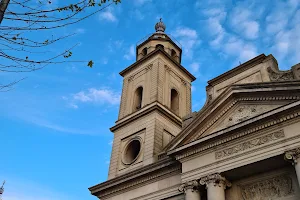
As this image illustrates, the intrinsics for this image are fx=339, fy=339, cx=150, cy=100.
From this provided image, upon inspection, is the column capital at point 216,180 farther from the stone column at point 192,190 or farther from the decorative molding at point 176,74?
the decorative molding at point 176,74

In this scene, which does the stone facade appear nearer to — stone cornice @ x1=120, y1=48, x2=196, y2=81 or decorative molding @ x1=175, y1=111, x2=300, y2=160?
decorative molding @ x1=175, y1=111, x2=300, y2=160

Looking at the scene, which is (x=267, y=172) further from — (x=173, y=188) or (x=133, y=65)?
(x=133, y=65)

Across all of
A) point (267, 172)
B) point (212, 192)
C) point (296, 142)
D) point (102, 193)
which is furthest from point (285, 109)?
point (102, 193)

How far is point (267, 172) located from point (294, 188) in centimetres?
120

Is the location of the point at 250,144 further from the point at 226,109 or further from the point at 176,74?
the point at 176,74

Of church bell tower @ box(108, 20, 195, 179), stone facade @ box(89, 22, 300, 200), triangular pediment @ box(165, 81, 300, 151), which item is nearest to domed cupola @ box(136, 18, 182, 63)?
church bell tower @ box(108, 20, 195, 179)

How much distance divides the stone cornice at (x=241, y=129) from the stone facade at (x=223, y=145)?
0.01 meters

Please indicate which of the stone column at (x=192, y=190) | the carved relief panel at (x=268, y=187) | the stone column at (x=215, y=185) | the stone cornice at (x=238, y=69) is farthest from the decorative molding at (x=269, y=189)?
the stone cornice at (x=238, y=69)

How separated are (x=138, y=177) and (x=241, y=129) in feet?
20.3

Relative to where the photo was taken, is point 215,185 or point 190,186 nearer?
point 215,185

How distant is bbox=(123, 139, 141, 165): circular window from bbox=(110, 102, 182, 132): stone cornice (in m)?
1.54

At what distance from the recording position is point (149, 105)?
20969 mm

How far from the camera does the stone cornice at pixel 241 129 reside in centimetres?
1249

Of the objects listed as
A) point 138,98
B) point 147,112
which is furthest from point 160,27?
point 147,112
